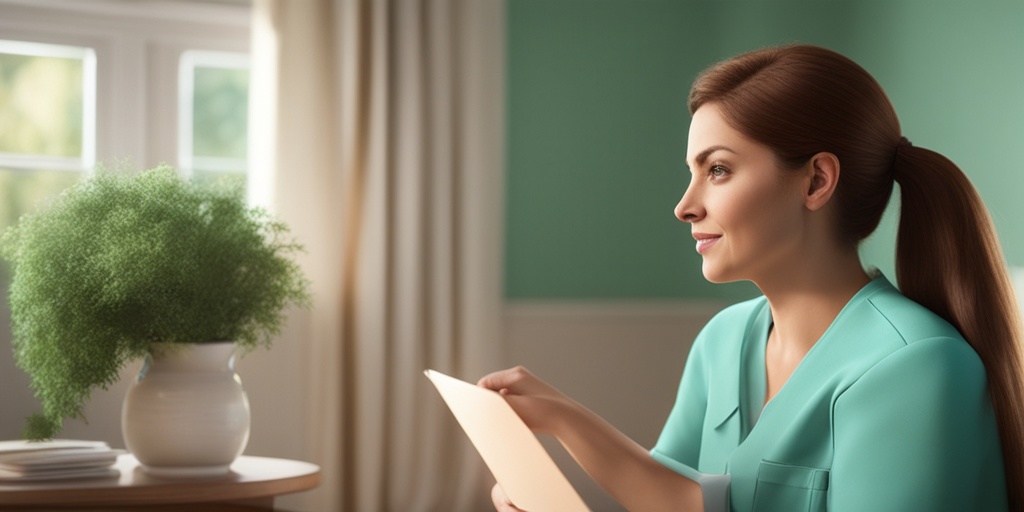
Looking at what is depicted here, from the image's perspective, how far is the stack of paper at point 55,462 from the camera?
1.74 meters

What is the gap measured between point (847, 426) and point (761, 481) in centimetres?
15

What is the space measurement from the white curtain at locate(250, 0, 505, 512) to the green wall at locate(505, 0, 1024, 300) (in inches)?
13.6

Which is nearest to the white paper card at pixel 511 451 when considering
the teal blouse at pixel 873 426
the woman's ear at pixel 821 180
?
the teal blouse at pixel 873 426

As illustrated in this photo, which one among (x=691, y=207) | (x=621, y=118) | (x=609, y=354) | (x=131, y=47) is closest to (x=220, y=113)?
(x=131, y=47)

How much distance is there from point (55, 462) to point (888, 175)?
4.47 feet

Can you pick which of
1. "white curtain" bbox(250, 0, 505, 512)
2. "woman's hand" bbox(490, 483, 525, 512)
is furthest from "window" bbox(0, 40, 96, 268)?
"woman's hand" bbox(490, 483, 525, 512)

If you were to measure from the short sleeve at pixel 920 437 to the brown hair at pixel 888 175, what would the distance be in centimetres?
9

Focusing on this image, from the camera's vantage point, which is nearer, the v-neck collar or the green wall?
the v-neck collar

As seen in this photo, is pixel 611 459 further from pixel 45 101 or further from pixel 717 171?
pixel 45 101

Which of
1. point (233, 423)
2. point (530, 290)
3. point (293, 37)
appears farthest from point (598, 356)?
point (233, 423)

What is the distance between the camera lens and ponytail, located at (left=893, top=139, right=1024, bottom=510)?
1263 mm

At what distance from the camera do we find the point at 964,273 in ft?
4.43

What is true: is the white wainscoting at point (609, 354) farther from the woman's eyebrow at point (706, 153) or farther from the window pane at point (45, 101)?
the woman's eyebrow at point (706, 153)

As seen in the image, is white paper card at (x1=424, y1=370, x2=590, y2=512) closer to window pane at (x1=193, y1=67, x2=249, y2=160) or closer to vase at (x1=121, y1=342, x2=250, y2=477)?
vase at (x1=121, y1=342, x2=250, y2=477)
